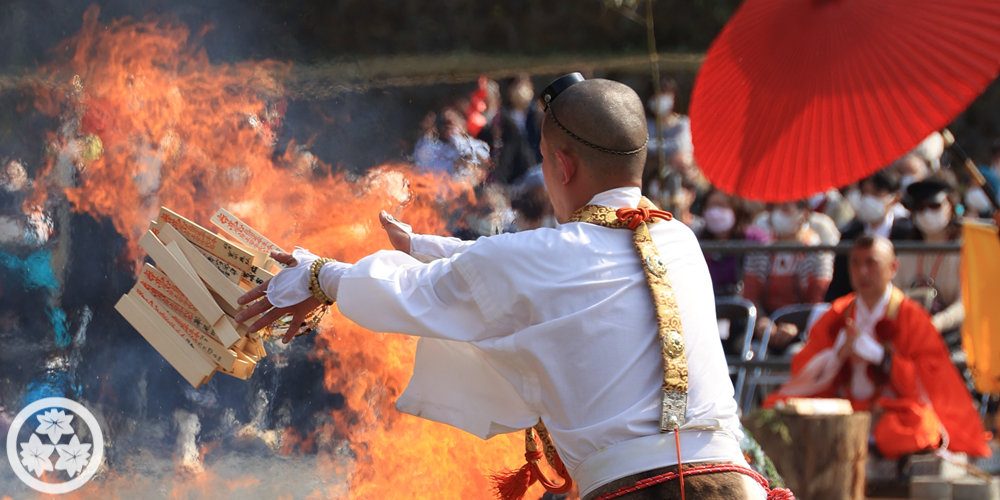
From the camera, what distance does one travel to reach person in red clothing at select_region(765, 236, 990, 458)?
646 centimetres

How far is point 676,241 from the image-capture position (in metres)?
2.80

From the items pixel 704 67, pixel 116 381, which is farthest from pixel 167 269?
pixel 704 67

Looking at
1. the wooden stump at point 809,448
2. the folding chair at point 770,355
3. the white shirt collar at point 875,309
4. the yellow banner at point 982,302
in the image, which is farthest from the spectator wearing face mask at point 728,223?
the wooden stump at point 809,448

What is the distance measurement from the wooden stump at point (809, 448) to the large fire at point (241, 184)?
8.18 feet

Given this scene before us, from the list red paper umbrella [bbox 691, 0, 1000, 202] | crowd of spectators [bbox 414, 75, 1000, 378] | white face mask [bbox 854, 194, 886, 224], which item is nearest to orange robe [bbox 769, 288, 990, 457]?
crowd of spectators [bbox 414, 75, 1000, 378]

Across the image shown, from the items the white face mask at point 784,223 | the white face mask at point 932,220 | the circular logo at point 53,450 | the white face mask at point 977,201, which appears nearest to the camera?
the circular logo at point 53,450

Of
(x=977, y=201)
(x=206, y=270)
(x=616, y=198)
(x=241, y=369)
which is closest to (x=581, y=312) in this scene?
(x=616, y=198)

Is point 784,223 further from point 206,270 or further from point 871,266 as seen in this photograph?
point 206,270

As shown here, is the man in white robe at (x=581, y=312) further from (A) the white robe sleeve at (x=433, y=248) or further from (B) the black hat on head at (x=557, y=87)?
(A) the white robe sleeve at (x=433, y=248)

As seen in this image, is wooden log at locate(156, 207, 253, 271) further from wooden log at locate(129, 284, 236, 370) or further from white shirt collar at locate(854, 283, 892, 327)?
white shirt collar at locate(854, 283, 892, 327)

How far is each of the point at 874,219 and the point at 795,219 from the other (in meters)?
0.65

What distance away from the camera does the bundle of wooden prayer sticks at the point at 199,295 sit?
2.96 metres

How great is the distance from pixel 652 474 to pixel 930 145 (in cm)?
743

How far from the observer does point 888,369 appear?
658 cm
